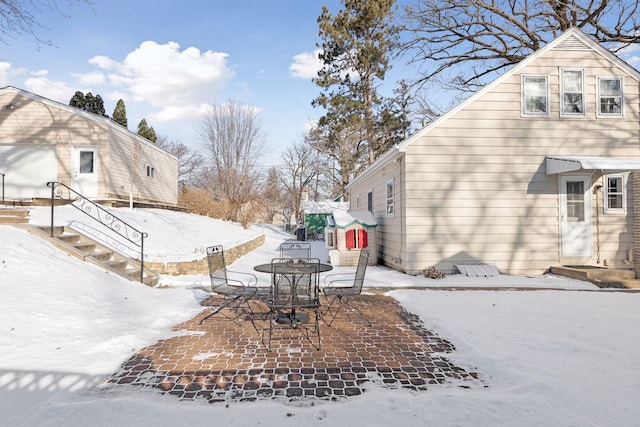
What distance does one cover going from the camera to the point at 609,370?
3.46 meters

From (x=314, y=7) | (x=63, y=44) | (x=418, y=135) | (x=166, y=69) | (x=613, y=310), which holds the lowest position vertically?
(x=613, y=310)

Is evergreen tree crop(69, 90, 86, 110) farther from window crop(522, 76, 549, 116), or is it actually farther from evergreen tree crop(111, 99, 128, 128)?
window crop(522, 76, 549, 116)

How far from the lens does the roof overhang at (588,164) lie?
802 cm

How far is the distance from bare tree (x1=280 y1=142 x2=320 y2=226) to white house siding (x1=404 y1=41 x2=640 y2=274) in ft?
99.4

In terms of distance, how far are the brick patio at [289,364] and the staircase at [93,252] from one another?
10.4 feet

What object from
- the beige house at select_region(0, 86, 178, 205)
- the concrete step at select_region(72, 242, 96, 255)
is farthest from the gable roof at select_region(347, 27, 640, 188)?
the beige house at select_region(0, 86, 178, 205)

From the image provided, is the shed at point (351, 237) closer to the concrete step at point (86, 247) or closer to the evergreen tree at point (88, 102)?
the concrete step at point (86, 247)

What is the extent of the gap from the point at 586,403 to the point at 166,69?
84.8 feet

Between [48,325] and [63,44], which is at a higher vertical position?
[63,44]

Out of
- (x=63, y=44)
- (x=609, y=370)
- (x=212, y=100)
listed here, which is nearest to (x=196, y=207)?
(x=212, y=100)

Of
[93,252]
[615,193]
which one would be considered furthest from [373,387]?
[615,193]

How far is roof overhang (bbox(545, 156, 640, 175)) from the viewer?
8019 millimetres

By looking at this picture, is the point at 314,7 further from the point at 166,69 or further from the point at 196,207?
the point at 196,207

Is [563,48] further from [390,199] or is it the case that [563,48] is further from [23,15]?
[23,15]
